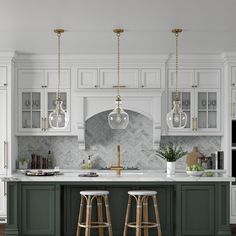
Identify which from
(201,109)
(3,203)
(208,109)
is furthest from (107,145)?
(3,203)

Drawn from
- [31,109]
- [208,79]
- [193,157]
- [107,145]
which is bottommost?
[193,157]

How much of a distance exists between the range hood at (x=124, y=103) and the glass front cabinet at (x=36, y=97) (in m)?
0.25

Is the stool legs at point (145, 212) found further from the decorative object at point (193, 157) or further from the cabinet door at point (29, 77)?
the cabinet door at point (29, 77)

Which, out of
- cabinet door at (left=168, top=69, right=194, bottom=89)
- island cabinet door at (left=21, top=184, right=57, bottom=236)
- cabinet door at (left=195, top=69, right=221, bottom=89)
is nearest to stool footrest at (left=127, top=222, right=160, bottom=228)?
island cabinet door at (left=21, top=184, right=57, bottom=236)

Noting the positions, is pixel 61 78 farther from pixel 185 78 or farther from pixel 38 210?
pixel 38 210

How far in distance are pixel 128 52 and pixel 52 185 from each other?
2600 mm

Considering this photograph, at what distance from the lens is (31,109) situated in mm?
9188

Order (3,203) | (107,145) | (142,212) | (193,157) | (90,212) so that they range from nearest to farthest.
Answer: (90,212), (142,212), (3,203), (193,157), (107,145)

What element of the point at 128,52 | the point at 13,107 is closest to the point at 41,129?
the point at 13,107

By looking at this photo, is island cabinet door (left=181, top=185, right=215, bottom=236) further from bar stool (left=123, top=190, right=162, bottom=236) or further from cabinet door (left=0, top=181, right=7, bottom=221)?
cabinet door (left=0, top=181, right=7, bottom=221)

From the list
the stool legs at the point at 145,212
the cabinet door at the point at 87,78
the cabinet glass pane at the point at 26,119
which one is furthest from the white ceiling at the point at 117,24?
the stool legs at the point at 145,212

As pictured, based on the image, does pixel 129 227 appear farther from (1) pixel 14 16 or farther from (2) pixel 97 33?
(1) pixel 14 16

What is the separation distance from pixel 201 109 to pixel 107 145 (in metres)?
1.63

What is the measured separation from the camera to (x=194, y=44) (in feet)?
26.6
